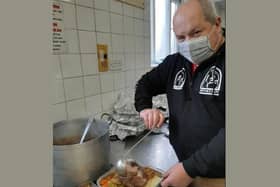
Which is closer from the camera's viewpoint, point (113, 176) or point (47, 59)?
point (47, 59)

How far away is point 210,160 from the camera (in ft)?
1.74

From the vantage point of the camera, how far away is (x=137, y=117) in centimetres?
108

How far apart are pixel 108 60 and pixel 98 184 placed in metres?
0.67

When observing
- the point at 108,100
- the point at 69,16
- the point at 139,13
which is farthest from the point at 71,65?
the point at 139,13

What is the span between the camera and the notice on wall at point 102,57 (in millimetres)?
1073

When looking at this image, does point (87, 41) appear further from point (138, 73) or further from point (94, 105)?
point (138, 73)

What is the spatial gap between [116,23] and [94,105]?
462 millimetres

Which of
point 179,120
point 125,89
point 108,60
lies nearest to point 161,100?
point 125,89

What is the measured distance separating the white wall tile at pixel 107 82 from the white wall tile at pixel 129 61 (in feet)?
0.51

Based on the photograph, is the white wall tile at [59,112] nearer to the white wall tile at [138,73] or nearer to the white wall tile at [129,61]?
the white wall tile at [129,61]

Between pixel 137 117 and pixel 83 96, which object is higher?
pixel 83 96

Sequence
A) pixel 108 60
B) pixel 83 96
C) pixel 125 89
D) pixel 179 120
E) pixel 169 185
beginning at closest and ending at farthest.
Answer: pixel 169 185 → pixel 179 120 → pixel 83 96 → pixel 108 60 → pixel 125 89

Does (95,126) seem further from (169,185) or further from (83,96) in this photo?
(169,185)

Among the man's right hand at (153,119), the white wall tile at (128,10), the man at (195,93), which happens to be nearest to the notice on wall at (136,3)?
the white wall tile at (128,10)
